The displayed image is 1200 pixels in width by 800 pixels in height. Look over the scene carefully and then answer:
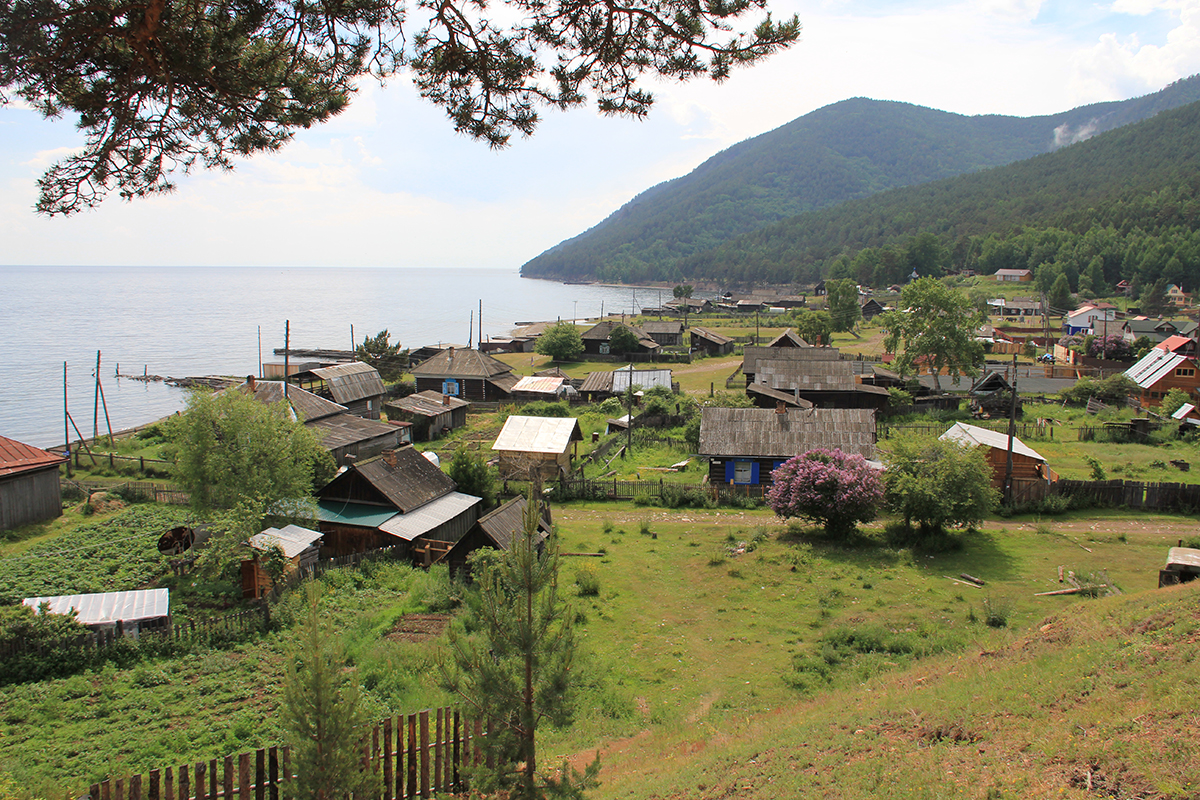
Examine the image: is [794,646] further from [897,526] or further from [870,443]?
[870,443]

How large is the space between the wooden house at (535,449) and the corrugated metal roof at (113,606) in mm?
17347

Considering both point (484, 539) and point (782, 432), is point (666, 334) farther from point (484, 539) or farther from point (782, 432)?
point (484, 539)

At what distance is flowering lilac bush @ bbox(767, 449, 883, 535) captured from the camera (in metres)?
22.5

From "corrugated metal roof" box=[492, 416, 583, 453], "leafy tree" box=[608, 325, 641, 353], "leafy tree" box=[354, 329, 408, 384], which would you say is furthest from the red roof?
"leafy tree" box=[608, 325, 641, 353]

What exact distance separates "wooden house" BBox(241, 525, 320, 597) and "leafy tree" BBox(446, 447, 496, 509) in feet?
19.2

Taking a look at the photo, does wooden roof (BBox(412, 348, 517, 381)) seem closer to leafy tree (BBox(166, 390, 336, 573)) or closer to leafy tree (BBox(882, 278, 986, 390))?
leafy tree (BBox(166, 390, 336, 573))

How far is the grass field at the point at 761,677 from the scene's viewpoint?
816 centimetres

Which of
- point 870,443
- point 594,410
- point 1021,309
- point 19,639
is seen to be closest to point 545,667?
point 19,639

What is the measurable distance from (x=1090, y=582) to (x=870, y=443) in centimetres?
1173

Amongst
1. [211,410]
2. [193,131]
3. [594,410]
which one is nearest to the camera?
[193,131]

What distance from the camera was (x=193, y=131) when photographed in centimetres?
827

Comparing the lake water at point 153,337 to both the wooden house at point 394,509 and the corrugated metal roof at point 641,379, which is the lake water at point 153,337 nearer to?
the wooden house at point 394,509

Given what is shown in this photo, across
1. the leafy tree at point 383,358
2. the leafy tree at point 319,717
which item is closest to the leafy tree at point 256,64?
the leafy tree at point 319,717

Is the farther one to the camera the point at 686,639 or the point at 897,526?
the point at 897,526
